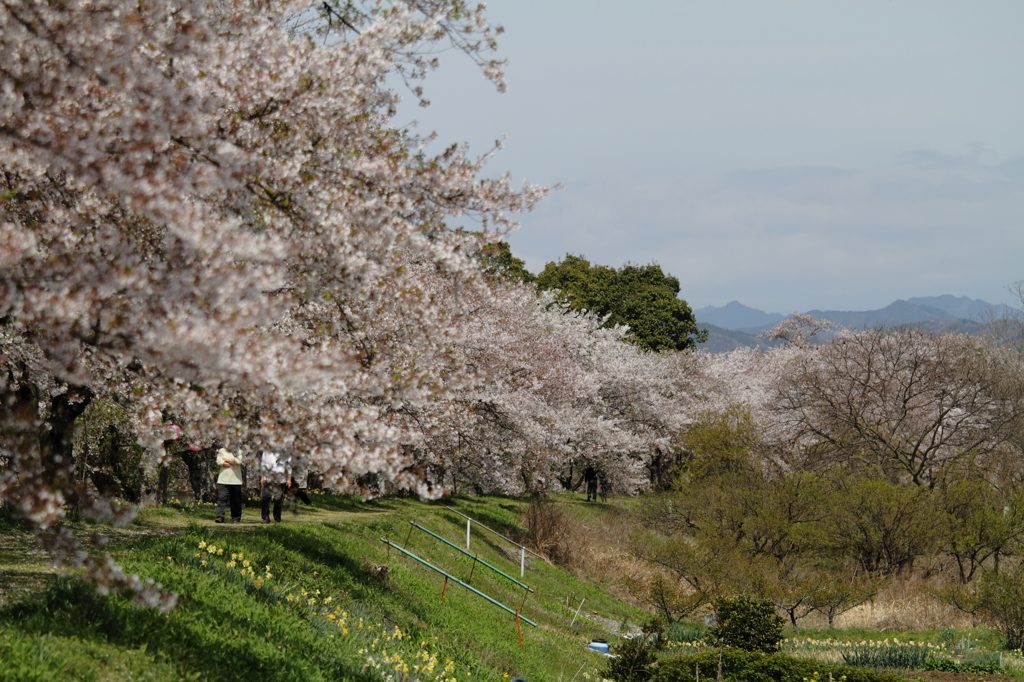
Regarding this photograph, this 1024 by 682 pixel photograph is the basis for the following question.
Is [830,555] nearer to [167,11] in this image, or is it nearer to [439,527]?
[439,527]

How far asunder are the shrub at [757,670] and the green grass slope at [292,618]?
4.51 ft

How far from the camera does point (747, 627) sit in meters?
12.9

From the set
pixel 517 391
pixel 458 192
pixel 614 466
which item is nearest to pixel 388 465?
pixel 458 192

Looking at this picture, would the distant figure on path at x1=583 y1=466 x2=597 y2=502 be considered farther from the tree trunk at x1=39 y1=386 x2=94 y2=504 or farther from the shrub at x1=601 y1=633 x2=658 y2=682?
the tree trunk at x1=39 y1=386 x2=94 y2=504

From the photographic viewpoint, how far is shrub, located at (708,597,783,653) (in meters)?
12.8

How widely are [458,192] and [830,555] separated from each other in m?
19.2

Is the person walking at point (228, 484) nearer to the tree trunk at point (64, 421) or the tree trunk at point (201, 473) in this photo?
the tree trunk at point (201, 473)

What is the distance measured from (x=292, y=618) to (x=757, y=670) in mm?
6288

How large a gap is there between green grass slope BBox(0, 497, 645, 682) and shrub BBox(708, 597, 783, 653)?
214 centimetres

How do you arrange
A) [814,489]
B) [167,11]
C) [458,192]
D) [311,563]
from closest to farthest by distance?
[167,11], [458,192], [311,563], [814,489]

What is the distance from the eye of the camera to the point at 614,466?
35500mm

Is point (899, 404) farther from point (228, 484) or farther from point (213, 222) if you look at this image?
point (213, 222)

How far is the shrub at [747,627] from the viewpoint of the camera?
1284 cm

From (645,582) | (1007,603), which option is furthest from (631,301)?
(1007,603)
